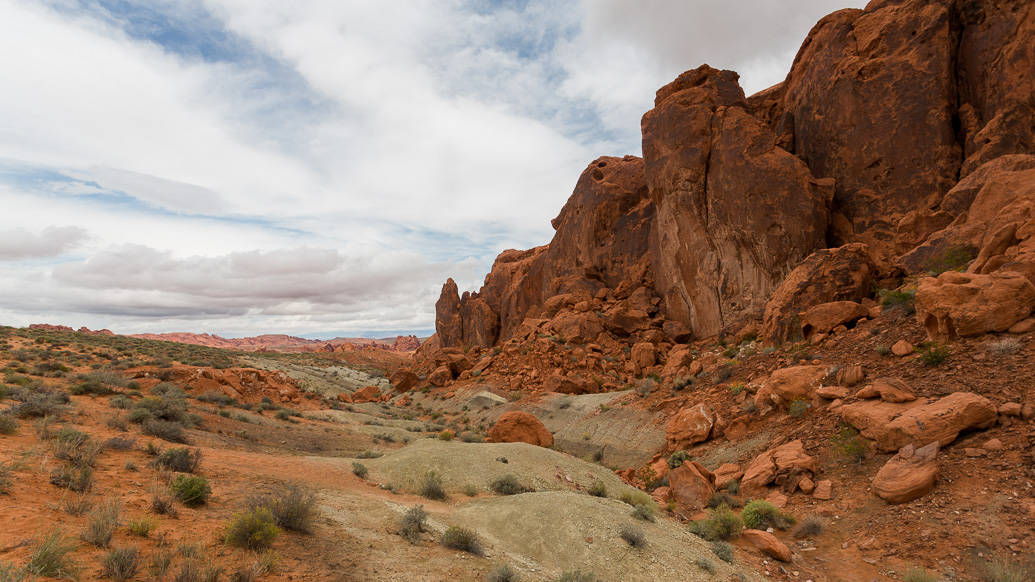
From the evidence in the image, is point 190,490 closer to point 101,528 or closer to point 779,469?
point 101,528

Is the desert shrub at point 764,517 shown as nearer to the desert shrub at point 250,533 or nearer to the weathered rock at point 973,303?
the weathered rock at point 973,303

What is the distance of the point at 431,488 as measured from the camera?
968 cm

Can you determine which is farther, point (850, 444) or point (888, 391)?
point (888, 391)

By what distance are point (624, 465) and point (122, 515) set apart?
1586cm

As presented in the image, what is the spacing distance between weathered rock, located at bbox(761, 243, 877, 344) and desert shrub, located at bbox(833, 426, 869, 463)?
27.8 feet

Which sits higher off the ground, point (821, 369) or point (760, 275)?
point (760, 275)

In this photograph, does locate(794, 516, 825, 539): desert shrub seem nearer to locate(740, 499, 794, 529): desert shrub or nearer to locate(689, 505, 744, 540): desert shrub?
locate(740, 499, 794, 529): desert shrub

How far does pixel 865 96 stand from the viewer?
77.2ft

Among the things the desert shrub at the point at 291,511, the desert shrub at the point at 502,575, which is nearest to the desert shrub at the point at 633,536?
the desert shrub at the point at 502,575

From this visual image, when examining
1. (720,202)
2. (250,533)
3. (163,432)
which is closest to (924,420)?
(250,533)

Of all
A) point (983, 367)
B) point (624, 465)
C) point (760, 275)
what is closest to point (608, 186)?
point (760, 275)

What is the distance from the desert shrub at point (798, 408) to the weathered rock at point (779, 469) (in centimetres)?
152

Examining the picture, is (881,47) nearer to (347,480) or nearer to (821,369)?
(821,369)

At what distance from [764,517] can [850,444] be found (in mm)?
3163
